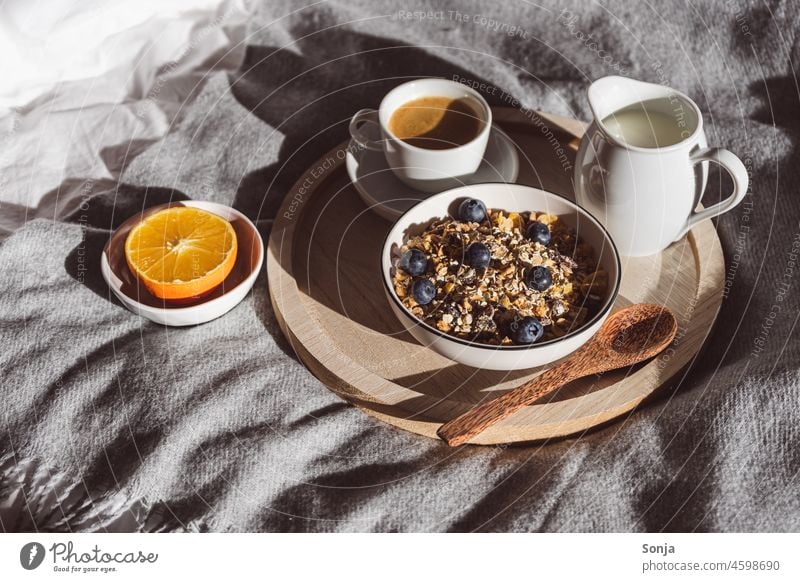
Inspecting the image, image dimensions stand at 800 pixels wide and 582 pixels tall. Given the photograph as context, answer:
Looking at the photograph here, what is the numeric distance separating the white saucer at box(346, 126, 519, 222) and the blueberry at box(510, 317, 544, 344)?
20cm

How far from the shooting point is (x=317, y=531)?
626mm

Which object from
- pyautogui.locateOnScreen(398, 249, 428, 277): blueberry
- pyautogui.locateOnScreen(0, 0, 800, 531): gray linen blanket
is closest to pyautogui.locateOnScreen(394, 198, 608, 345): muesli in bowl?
pyautogui.locateOnScreen(398, 249, 428, 277): blueberry

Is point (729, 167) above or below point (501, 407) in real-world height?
above

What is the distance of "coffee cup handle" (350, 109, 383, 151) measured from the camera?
79 centimetres

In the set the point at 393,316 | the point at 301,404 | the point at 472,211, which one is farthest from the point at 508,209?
the point at 301,404

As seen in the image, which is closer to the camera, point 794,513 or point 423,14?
Answer: point 794,513

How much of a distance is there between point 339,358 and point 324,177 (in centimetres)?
23

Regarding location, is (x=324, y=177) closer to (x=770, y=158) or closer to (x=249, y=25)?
(x=249, y=25)

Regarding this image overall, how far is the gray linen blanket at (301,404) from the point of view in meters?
0.63

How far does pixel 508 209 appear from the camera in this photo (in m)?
0.73

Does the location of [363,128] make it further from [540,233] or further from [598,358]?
[598,358]

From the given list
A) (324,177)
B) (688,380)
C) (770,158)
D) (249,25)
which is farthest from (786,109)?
(249,25)

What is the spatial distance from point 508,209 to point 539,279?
106 millimetres

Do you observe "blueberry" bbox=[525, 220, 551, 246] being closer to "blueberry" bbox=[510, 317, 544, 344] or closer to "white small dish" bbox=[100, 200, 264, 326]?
"blueberry" bbox=[510, 317, 544, 344]
